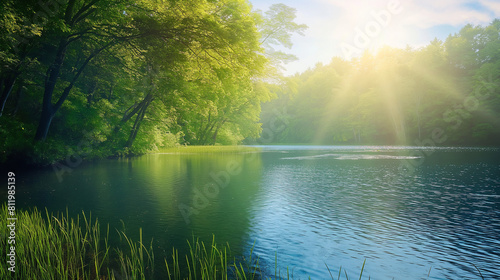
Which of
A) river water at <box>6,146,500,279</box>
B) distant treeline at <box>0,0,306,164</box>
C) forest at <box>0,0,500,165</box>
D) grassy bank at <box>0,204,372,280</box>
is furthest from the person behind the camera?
forest at <box>0,0,500,165</box>

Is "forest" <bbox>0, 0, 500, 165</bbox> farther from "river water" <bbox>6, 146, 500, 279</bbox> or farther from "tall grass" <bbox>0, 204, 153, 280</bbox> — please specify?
"tall grass" <bbox>0, 204, 153, 280</bbox>

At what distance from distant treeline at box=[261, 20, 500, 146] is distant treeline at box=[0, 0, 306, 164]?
23.8 metres

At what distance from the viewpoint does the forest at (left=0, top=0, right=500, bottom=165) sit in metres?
13.0

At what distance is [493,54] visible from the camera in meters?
55.0

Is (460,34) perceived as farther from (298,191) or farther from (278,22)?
(298,191)

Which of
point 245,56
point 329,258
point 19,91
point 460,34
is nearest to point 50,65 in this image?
point 19,91

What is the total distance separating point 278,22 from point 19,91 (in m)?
30.2

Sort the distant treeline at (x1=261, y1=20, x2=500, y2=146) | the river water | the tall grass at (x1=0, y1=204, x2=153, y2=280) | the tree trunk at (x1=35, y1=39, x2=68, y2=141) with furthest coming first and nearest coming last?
the distant treeline at (x1=261, y1=20, x2=500, y2=146) → the tree trunk at (x1=35, y1=39, x2=68, y2=141) → the river water → the tall grass at (x1=0, y1=204, x2=153, y2=280)

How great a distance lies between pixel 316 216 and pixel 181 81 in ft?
43.6

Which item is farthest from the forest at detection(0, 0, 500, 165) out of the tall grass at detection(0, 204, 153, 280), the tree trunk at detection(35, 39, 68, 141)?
the tall grass at detection(0, 204, 153, 280)

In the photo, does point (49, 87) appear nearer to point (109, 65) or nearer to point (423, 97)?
point (109, 65)

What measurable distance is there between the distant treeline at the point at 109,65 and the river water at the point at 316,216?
5506 millimetres

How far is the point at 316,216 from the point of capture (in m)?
10.2

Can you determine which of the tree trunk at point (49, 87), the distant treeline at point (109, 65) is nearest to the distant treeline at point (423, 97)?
the distant treeline at point (109, 65)
